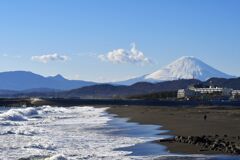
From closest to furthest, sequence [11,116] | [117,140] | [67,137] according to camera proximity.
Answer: [117,140], [67,137], [11,116]

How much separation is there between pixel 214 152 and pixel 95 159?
5.24 metres

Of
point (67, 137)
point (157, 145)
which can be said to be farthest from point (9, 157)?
point (67, 137)

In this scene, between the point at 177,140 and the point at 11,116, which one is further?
the point at 11,116

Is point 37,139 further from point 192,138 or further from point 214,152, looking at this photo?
point 214,152

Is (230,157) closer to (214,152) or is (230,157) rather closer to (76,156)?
(214,152)

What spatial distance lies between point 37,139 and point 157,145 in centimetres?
800

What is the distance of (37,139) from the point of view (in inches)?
1307

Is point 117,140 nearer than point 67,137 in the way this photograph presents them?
Yes

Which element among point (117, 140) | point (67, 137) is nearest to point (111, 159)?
point (117, 140)

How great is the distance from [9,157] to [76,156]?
9.67ft

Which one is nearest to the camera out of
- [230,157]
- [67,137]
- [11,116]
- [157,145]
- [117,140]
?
[230,157]

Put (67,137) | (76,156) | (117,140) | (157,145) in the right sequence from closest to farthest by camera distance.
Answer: (76,156), (157,145), (117,140), (67,137)

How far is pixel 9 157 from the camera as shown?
81.2ft

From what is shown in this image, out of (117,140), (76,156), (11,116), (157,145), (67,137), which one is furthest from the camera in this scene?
(11,116)
